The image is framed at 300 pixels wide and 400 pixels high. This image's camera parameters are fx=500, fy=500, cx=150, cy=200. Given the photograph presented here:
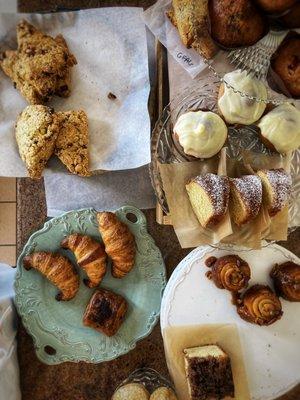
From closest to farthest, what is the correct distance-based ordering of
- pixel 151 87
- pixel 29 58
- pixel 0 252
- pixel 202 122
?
pixel 202 122 < pixel 29 58 < pixel 151 87 < pixel 0 252

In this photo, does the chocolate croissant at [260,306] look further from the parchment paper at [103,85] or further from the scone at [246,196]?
the parchment paper at [103,85]

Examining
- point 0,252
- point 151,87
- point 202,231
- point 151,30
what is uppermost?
point 151,30

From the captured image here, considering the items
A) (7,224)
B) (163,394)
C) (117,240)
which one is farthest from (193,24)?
(163,394)

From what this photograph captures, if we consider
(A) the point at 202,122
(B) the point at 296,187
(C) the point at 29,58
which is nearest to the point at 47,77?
(C) the point at 29,58

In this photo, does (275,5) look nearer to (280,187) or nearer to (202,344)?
(280,187)

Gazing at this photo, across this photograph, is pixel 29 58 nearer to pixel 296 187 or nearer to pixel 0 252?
pixel 0 252

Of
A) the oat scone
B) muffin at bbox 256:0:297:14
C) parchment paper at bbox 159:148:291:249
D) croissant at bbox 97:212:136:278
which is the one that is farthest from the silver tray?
muffin at bbox 256:0:297:14

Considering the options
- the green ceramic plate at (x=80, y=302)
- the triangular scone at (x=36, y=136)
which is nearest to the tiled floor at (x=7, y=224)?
the green ceramic plate at (x=80, y=302)
